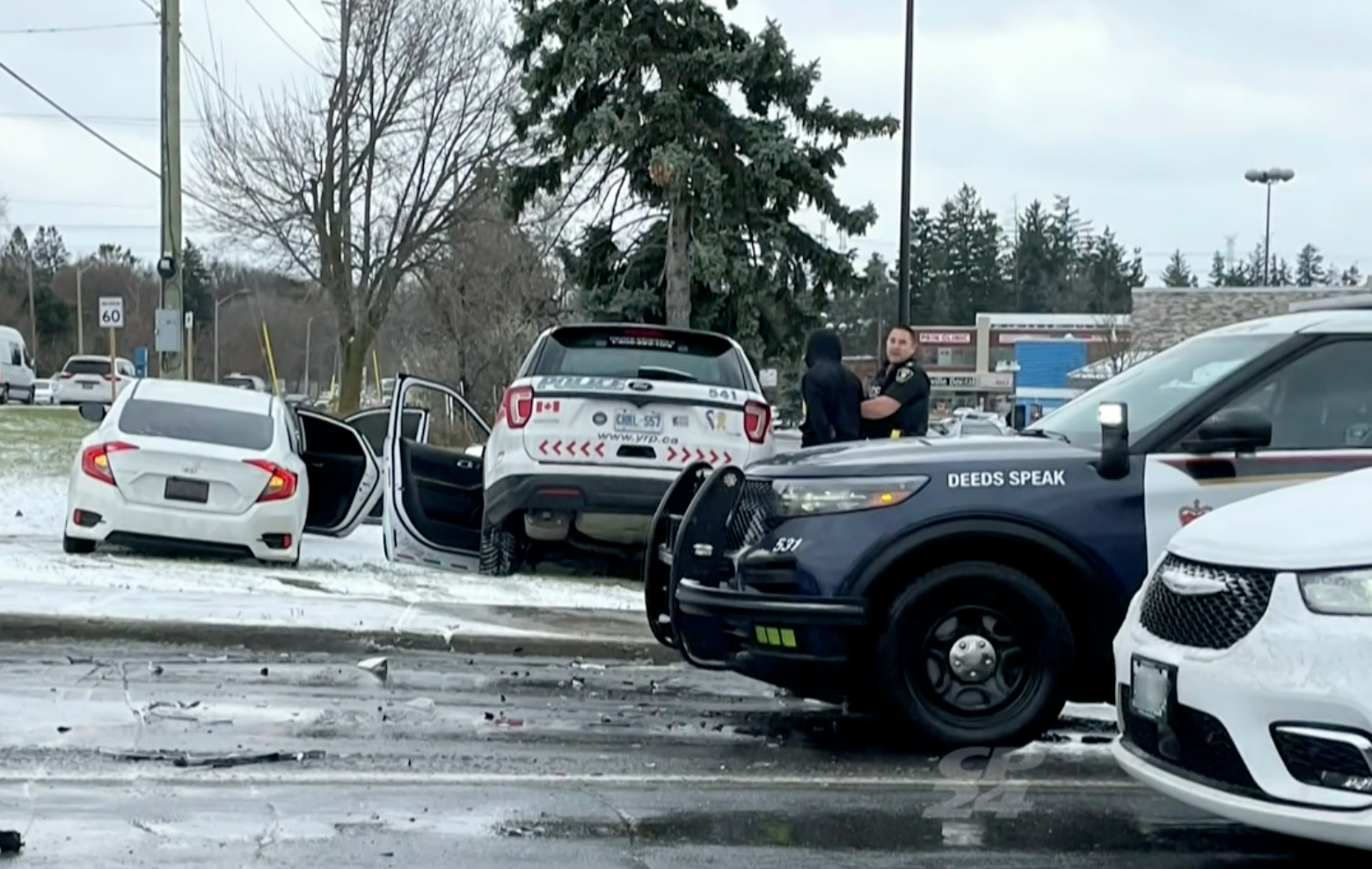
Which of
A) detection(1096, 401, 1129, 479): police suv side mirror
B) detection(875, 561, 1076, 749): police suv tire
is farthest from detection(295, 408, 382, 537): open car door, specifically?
detection(1096, 401, 1129, 479): police suv side mirror

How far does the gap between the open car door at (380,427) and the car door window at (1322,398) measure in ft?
22.1

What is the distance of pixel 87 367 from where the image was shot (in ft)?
173

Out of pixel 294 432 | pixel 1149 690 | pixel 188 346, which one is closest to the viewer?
pixel 1149 690

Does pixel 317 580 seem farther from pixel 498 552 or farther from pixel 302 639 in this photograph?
pixel 302 639

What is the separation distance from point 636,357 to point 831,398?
52.1 inches

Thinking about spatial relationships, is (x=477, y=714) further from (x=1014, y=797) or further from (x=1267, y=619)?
(x=1267, y=619)

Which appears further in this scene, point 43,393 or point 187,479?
point 43,393

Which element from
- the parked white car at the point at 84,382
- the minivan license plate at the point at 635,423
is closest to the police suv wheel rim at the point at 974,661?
the minivan license plate at the point at 635,423

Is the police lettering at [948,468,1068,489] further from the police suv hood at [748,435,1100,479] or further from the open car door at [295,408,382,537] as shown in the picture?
the open car door at [295,408,382,537]

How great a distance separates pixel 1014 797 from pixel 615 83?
21.1 meters

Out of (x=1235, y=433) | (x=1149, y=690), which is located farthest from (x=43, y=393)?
(x=1149, y=690)

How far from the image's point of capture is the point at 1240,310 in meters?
48.2

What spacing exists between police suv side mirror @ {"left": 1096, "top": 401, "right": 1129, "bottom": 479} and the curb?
332 cm

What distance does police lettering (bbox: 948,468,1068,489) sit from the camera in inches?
255
